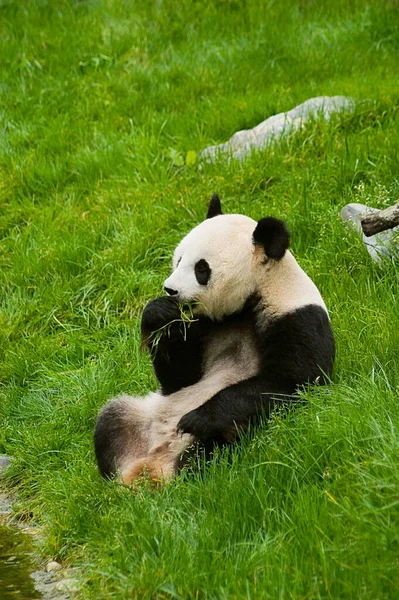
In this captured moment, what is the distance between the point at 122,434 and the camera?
14.8ft

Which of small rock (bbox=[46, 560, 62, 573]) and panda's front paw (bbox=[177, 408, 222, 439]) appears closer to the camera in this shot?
small rock (bbox=[46, 560, 62, 573])

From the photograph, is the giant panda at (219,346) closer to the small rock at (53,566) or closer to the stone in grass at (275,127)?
the small rock at (53,566)

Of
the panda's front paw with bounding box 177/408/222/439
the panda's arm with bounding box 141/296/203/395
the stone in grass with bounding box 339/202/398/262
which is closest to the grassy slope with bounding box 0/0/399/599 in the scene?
the stone in grass with bounding box 339/202/398/262

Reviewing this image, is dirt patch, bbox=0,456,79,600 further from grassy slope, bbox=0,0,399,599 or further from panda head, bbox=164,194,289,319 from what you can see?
panda head, bbox=164,194,289,319

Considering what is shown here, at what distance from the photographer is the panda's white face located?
4242 millimetres

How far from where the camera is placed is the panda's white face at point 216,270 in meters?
4.24

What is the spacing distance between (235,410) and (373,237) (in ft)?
7.55

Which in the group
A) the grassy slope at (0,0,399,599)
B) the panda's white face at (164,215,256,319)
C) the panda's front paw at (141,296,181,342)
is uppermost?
the panda's white face at (164,215,256,319)

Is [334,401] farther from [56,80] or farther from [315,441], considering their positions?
[56,80]

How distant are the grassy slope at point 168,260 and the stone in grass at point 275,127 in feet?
0.51

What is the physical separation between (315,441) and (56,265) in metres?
3.58

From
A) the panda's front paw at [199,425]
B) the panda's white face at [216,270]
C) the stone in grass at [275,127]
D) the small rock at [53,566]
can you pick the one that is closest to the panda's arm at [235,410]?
the panda's front paw at [199,425]

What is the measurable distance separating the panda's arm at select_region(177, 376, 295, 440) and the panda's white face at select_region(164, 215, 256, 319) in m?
0.44

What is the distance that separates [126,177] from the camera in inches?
306
